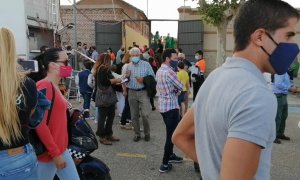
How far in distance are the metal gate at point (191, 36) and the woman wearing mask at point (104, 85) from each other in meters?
11.0

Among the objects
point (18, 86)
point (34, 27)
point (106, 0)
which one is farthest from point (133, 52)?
point (106, 0)

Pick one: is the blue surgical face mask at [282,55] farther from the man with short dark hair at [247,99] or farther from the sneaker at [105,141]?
the sneaker at [105,141]

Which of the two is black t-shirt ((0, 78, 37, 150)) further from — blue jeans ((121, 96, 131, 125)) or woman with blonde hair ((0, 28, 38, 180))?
blue jeans ((121, 96, 131, 125))

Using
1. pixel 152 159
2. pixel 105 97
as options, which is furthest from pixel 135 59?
pixel 152 159

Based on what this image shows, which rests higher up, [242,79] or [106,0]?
[106,0]

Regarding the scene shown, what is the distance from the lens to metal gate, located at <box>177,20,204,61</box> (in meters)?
17.0

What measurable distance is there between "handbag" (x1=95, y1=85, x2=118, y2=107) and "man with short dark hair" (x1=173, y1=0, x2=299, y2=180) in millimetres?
5128

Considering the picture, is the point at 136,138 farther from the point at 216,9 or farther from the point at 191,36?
the point at 191,36

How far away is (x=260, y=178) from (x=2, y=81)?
5.54ft

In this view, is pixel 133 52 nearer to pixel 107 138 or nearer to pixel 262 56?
pixel 107 138

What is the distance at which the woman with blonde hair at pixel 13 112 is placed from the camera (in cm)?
223

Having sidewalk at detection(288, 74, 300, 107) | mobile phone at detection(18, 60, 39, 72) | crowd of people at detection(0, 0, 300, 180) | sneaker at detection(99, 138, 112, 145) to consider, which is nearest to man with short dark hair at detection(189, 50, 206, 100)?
sidewalk at detection(288, 74, 300, 107)

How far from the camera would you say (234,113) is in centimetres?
122

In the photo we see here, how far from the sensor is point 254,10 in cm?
134
